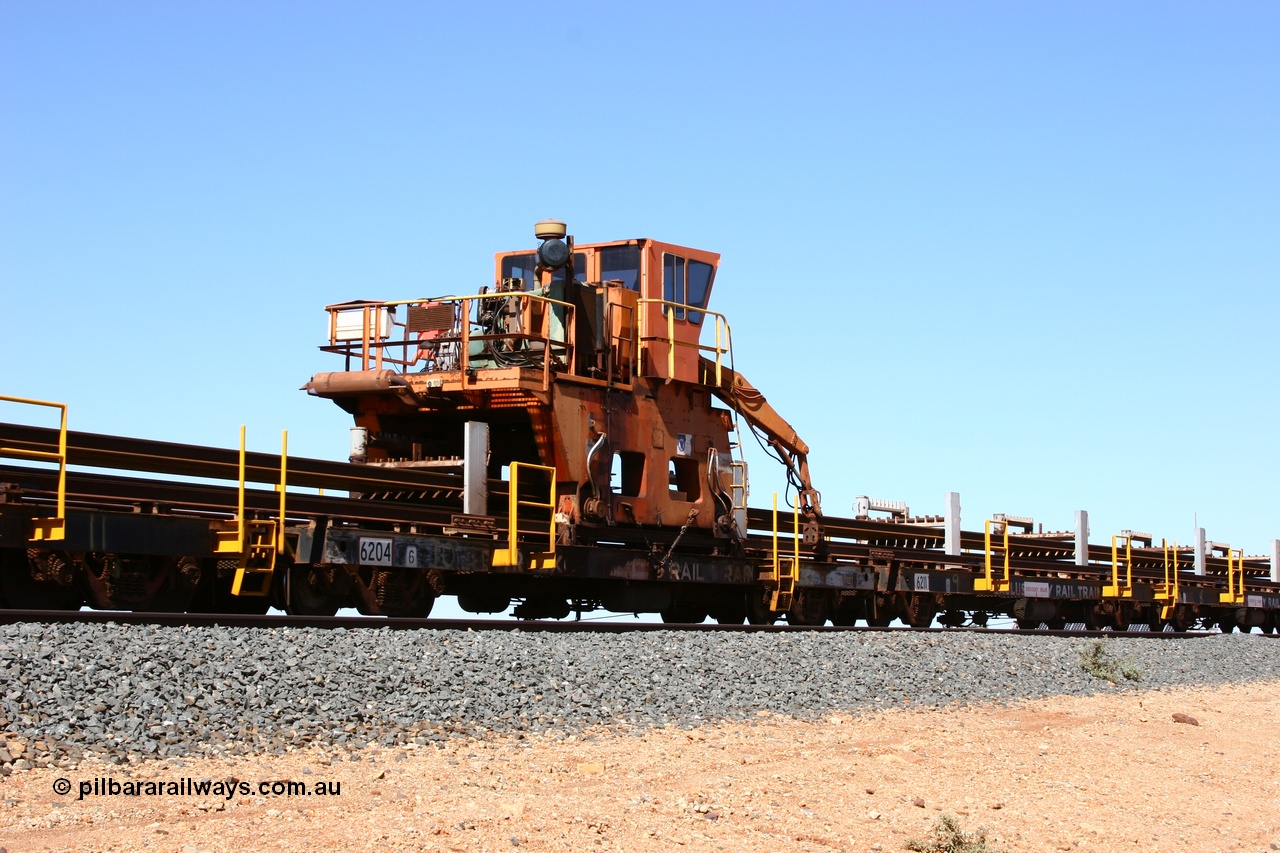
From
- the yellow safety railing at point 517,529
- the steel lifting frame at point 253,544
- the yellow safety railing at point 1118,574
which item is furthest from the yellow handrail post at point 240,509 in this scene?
the yellow safety railing at point 1118,574

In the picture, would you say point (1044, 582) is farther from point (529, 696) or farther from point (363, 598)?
point (529, 696)

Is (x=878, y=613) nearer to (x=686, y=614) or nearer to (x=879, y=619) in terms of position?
(x=879, y=619)

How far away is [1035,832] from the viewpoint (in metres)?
8.22

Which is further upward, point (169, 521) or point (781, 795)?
point (169, 521)

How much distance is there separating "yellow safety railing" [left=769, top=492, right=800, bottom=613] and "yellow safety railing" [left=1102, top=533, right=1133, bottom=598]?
29.9 feet

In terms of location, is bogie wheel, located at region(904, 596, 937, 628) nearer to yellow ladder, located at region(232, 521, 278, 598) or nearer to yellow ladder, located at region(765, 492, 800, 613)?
yellow ladder, located at region(765, 492, 800, 613)

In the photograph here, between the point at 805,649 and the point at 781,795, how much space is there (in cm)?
533

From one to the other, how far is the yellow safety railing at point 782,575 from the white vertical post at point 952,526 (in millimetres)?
4582

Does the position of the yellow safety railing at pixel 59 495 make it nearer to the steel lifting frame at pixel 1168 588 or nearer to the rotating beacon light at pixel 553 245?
the rotating beacon light at pixel 553 245

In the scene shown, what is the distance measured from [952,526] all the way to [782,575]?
4960 mm

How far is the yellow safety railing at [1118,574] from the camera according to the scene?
24578 millimetres

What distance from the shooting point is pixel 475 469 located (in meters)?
14.3

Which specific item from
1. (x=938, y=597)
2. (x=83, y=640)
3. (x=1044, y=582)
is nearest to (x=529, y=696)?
(x=83, y=640)

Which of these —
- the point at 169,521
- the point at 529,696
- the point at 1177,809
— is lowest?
the point at 1177,809
